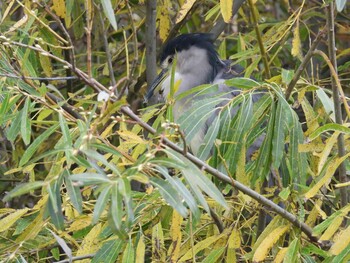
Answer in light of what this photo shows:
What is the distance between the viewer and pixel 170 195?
1.32 m

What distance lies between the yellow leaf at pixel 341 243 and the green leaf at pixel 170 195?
0.41 meters

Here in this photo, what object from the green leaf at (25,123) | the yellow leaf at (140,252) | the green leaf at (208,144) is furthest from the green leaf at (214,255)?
the green leaf at (25,123)

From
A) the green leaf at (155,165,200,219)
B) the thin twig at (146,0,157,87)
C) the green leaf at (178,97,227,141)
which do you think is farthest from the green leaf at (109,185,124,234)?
the thin twig at (146,0,157,87)

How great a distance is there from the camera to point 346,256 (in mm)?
1592

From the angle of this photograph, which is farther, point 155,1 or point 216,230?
point 155,1

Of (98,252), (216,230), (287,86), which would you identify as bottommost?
(216,230)

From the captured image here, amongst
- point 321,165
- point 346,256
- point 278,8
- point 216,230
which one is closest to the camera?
point 346,256

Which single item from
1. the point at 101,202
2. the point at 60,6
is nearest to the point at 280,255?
the point at 101,202

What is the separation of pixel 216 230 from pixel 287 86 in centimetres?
41

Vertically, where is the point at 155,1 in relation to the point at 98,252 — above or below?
above

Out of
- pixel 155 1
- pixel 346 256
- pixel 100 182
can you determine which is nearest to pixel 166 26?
pixel 155 1

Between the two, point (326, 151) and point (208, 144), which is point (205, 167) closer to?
point (208, 144)

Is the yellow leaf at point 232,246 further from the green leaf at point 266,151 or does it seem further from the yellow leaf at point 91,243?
the yellow leaf at point 91,243

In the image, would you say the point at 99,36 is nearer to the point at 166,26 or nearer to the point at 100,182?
the point at 166,26
